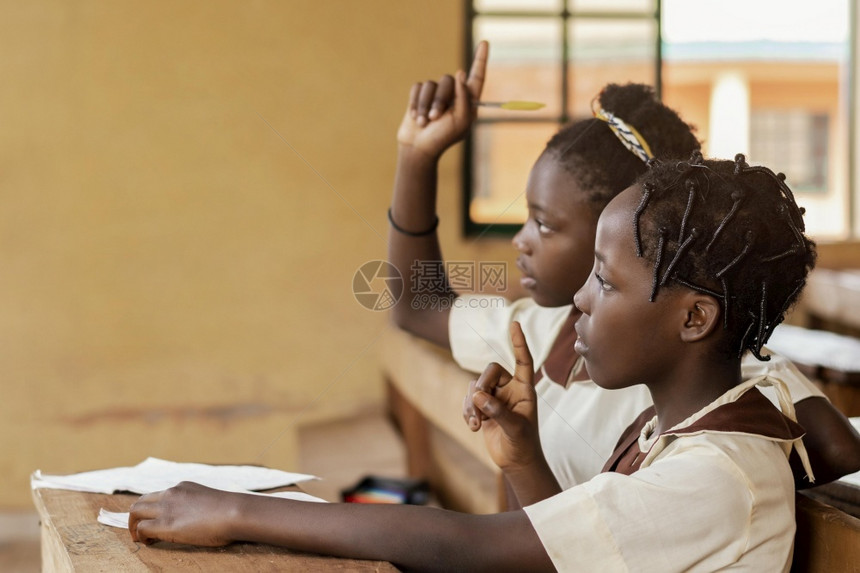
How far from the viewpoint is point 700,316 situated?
3.01 ft

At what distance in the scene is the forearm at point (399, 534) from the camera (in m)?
0.83

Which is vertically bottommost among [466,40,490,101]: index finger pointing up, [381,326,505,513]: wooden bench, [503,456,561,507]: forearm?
[381,326,505,513]: wooden bench

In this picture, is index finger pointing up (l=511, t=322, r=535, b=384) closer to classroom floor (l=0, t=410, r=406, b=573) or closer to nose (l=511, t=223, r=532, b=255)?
nose (l=511, t=223, r=532, b=255)

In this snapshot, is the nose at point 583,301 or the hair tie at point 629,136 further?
the hair tie at point 629,136

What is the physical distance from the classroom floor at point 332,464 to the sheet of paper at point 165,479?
62.8 inches

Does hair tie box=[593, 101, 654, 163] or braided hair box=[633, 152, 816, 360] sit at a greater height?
hair tie box=[593, 101, 654, 163]

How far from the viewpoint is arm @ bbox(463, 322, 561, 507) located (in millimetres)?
954

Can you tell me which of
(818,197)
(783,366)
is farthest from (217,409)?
(818,197)

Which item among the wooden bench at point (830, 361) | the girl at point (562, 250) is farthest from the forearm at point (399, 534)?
the wooden bench at point (830, 361)

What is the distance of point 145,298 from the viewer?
125 inches

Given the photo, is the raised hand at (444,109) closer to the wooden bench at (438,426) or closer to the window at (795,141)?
the wooden bench at (438,426)

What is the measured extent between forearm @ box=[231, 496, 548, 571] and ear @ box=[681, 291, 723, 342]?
24 cm

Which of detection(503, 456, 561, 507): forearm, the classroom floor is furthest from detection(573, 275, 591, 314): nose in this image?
the classroom floor

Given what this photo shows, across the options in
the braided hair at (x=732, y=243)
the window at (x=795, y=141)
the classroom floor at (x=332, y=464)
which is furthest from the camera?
the window at (x=795, y=141)
